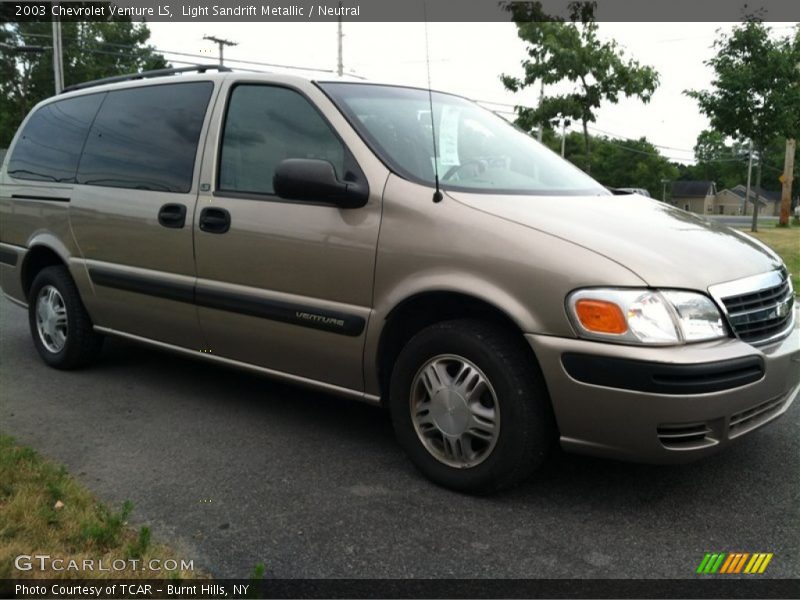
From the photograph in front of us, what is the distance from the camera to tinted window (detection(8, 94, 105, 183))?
4.85 metres

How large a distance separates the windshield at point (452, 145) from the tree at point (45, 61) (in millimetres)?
45406

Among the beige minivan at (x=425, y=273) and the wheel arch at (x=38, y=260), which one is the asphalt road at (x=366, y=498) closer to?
the beige minivan at (x=425, y=273)

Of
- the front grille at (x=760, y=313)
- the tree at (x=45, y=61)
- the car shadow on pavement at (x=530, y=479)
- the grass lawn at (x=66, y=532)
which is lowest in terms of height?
the car shadow on pavement at (x=530, y=479)

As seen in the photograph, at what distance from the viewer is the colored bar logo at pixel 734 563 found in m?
2.50

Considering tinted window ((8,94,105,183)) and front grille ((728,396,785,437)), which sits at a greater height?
tinted window ((8,94,105,183))

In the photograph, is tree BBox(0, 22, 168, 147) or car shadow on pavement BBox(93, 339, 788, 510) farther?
tree BBox(0, 22, 168, 147)

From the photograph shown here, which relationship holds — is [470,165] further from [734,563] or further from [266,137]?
[734,563]

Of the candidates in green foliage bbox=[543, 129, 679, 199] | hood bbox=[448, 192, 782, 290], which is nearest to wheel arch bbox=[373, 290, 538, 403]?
hood bbox=[448, 192, 782, 290]

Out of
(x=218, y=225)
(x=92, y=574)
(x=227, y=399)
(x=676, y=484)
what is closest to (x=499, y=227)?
(x=676, y=484)

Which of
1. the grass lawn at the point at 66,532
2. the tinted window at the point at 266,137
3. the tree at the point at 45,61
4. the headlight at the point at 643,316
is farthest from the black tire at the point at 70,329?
the tree at the point at 45,61

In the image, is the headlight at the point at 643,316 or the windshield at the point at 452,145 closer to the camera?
the headlight at the point at 643,316

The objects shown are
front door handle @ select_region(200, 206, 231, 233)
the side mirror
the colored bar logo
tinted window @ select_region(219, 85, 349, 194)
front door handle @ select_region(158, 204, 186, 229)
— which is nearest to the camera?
the colored bar logo

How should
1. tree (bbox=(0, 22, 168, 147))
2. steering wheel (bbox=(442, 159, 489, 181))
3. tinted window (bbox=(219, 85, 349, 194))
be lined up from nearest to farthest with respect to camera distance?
steering wheel (bbox=(442, 159, 489, 181)) → tinted window (bbox=(219, 85, 349, 194)) → tree (bbox=(0, 22, 168, 147))

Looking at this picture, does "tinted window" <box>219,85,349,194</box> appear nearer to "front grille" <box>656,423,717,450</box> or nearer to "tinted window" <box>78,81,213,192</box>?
"tinted window" <box>78,81,213,192</box>
